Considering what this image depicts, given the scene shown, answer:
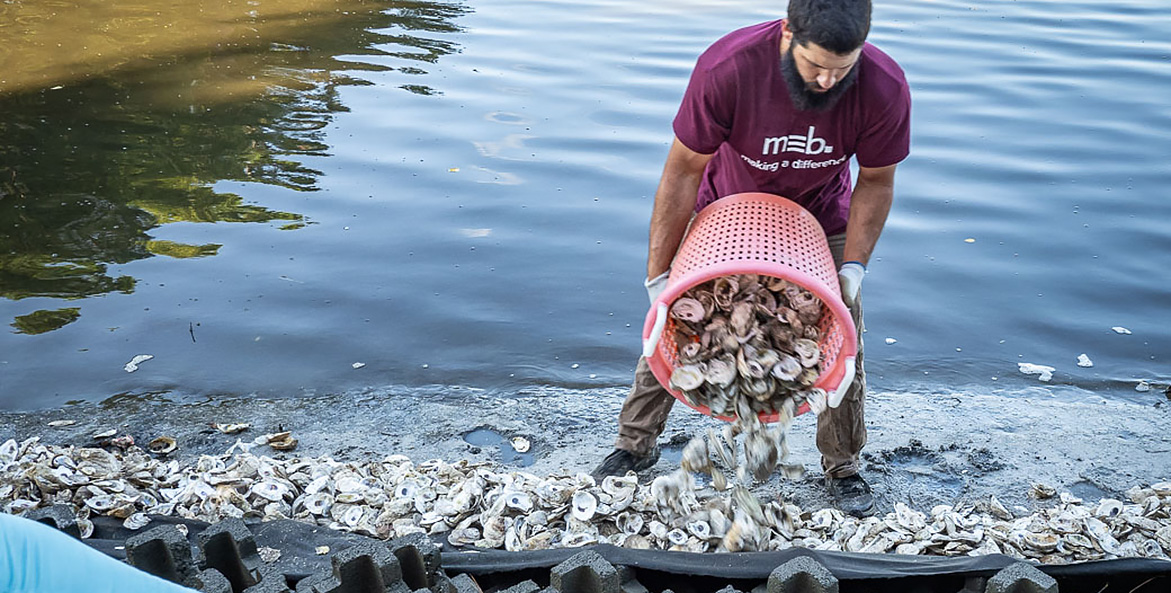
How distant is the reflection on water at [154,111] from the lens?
5.59 metres

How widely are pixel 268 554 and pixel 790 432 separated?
212cm

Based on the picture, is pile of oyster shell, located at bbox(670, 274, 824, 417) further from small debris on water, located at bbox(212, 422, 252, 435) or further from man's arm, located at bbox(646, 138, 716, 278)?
small debris on water, located at bbox(212, 422, 252, 435)

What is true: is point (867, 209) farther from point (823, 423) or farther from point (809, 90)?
point (823, 423)

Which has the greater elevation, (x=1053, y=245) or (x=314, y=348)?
(x=1053, y=245)

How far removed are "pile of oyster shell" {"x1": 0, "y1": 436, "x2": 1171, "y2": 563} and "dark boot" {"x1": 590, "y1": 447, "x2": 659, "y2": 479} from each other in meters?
0.14

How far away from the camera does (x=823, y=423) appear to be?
348 centimetres

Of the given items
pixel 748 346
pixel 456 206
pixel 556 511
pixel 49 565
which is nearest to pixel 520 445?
pixel 556 511

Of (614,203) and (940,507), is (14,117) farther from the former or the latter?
(940,507)

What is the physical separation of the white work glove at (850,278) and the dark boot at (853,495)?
31.1 inches

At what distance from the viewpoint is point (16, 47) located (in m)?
8.84

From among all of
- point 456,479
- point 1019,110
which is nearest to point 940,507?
point 456,479

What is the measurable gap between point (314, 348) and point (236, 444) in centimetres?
97

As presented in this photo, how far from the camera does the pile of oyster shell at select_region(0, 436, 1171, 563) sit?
3109mm

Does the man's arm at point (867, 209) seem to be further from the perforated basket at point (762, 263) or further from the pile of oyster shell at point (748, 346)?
the pile of oyster shell at point (748, 346)
